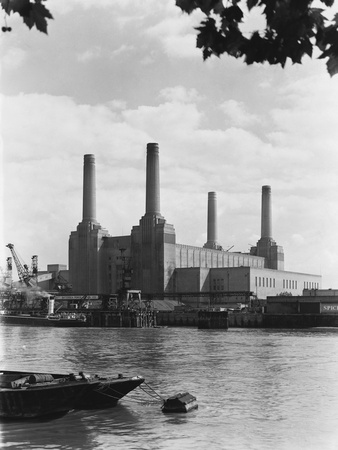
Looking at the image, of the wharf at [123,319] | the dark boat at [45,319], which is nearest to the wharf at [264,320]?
the wharf at [123,319]

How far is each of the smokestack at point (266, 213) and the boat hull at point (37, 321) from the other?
55268mm

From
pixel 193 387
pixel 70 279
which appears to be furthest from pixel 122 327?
pixel 193 387

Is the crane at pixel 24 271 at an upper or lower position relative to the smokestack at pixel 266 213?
lower

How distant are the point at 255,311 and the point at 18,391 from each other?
10653 cm

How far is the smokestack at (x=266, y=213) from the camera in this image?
160625mm

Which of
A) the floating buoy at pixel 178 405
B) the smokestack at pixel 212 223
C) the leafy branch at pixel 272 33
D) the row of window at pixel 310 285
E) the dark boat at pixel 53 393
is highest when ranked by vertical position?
the smokestack at pixel 212 223

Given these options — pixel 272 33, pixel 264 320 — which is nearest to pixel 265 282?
pixel 264 320

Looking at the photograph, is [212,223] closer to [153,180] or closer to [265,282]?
[265,282]

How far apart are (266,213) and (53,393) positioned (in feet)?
466

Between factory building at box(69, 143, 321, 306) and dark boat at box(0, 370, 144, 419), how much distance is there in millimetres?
110816

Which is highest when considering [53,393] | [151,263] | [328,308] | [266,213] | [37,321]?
[266,213]

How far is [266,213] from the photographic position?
165m

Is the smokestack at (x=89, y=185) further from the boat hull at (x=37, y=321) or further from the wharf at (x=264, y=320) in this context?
the wharf at (x=264, y=320)

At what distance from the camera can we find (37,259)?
158 metres
